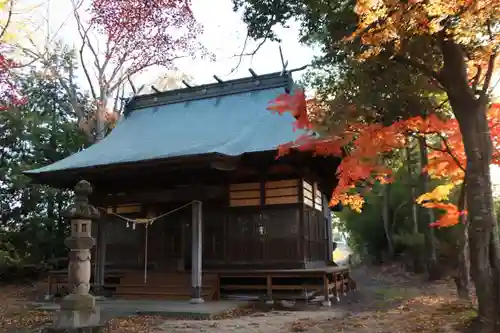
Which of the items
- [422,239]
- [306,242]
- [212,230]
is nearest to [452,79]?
[306,242]

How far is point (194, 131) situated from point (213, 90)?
2.67 metres

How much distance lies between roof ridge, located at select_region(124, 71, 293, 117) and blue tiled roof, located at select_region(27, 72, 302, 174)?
139 millimetres

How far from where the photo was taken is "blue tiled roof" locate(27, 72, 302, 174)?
38.4 feet

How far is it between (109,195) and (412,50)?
9.16m

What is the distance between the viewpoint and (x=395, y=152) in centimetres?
1242

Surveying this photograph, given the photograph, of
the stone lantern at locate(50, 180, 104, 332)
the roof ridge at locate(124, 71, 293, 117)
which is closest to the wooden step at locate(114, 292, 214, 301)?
the stone lantern at locate(50, 180, 104, 332)

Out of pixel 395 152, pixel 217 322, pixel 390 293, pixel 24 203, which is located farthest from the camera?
pixel 24 203

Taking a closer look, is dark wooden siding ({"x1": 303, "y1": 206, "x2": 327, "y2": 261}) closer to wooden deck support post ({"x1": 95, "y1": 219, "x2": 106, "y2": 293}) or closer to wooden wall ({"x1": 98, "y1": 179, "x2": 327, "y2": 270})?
wooden wall ({"x1": 98, "y1": 179, "x2": 327, "y2": 270})

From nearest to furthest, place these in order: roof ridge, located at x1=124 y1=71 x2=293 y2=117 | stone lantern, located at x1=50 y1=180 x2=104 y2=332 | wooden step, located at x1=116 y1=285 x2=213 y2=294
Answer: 1. stone lantern, located at x1=50 y1=180 x2=104 y2=332
2. wooden step, located at x1=116 y1=285 x2=213 y2=294
3. roof ridge, located at x1=124 y1=71 x2=293 y2=117

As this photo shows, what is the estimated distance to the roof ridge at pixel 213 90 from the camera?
1479cm

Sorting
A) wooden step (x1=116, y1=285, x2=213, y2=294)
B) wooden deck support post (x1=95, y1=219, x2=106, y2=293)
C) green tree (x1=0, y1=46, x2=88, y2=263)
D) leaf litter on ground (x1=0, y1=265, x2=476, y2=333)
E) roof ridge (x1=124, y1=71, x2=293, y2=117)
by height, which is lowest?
leaf litter on ground (x1=0, y1=265, x2=476, y2=333)

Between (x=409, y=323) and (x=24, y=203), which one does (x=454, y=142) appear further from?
(x=24, y=203)

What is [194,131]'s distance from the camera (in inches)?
548

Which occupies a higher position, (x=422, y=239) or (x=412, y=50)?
(x=412, y=50)
